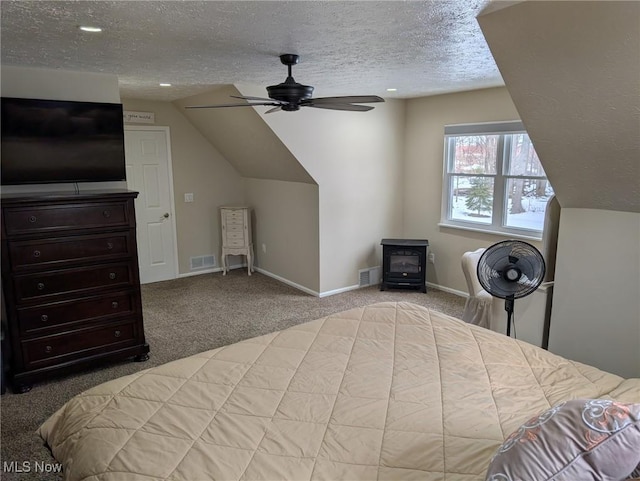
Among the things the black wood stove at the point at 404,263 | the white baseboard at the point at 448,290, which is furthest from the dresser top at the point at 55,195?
the white baseboard at the point at 448,290

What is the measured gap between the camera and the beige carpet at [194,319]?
281cm

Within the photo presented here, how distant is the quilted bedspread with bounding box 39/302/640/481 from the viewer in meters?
1.48

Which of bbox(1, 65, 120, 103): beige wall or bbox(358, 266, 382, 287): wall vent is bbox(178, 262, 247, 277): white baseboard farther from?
bbox(1, 65, 120, 103): beige wall

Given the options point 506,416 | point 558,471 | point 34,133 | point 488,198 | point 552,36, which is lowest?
point 506,416

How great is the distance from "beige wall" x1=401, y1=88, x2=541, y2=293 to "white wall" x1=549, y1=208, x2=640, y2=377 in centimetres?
208

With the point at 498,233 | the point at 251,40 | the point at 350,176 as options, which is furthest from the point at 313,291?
the point at 251,40

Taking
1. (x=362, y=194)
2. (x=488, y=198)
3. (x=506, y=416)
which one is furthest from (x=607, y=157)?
(x=362, y=194)

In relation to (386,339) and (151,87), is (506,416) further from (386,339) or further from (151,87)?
(151,87)

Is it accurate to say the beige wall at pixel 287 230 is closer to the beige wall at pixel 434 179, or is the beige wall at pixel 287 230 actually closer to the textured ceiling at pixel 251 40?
the beige wall at pixel 434 179

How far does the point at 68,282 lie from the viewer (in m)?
3.39

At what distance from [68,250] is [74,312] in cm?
49

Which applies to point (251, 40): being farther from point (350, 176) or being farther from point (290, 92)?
point (350, 176)

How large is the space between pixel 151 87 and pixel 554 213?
12.9 feet

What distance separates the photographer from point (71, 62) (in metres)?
3.21
